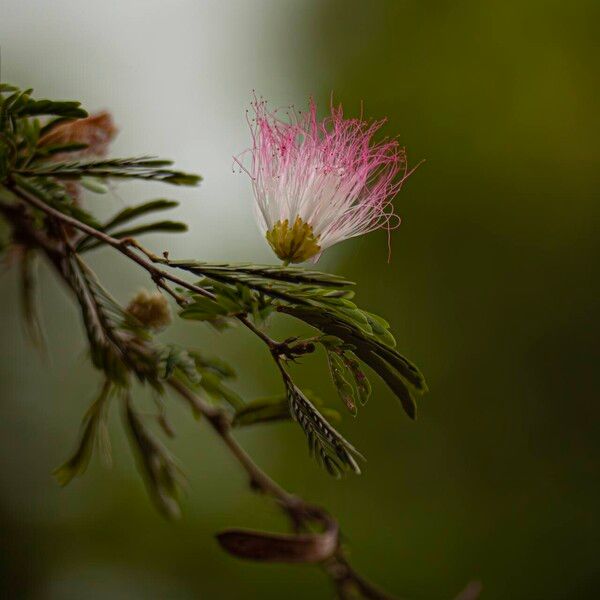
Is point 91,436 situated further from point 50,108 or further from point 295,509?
point 50,108

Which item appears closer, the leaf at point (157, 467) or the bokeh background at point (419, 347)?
the leaf at point (157, 467)

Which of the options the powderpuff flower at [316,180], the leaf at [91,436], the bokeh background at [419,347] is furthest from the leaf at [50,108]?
the bokeh background at [419,347]

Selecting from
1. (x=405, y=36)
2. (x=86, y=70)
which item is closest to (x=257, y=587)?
(x=86, y=70)

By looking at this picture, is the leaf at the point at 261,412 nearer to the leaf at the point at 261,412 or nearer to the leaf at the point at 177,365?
the leaf at the point at 261,412

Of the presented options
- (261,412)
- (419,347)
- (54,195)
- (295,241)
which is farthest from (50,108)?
(419,347)

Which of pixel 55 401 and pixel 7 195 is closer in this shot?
pixel 7 195

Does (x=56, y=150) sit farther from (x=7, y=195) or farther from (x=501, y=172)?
(x=501, y=172)

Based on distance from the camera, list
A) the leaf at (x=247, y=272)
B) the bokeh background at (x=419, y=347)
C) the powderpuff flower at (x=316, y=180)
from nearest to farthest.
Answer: the leaf at (x=247, y=272) < the powderpuff flower at (x=316, y=180) < the bokeh background at (x=419, y=347)
